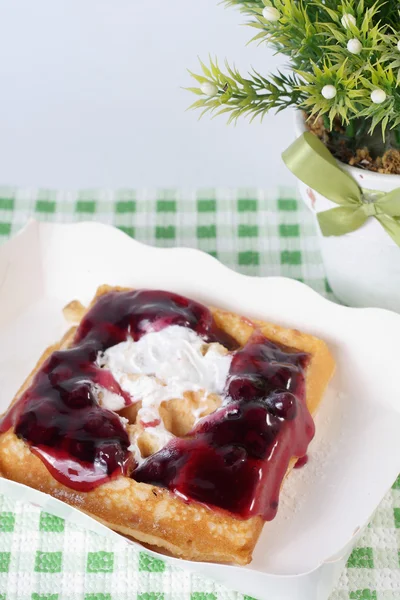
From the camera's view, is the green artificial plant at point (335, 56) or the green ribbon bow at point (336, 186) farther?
the green ribbon bow at point (336, 186)

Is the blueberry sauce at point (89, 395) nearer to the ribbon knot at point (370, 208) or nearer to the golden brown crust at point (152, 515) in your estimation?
the golden brown crust at point (152, 515)

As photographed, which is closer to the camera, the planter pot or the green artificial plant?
the green artificial plant

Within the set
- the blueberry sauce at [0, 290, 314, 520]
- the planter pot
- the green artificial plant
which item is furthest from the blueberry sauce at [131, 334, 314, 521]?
the green artificial plant

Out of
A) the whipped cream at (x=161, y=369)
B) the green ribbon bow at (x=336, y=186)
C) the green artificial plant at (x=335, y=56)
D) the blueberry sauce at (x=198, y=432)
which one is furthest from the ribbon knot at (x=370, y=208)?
the whipped cream at (x=161, y=369)

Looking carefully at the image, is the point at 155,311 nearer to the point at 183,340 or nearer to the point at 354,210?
the point at 183,340

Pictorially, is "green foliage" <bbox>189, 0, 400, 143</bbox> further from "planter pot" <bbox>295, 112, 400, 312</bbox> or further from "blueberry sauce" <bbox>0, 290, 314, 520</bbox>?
"blueberry sauce" <bbox>0, 290, 314, 520</bbox>

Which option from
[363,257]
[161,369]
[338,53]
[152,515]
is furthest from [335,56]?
[152,515]

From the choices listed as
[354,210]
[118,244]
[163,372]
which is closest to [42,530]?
[163,372]
